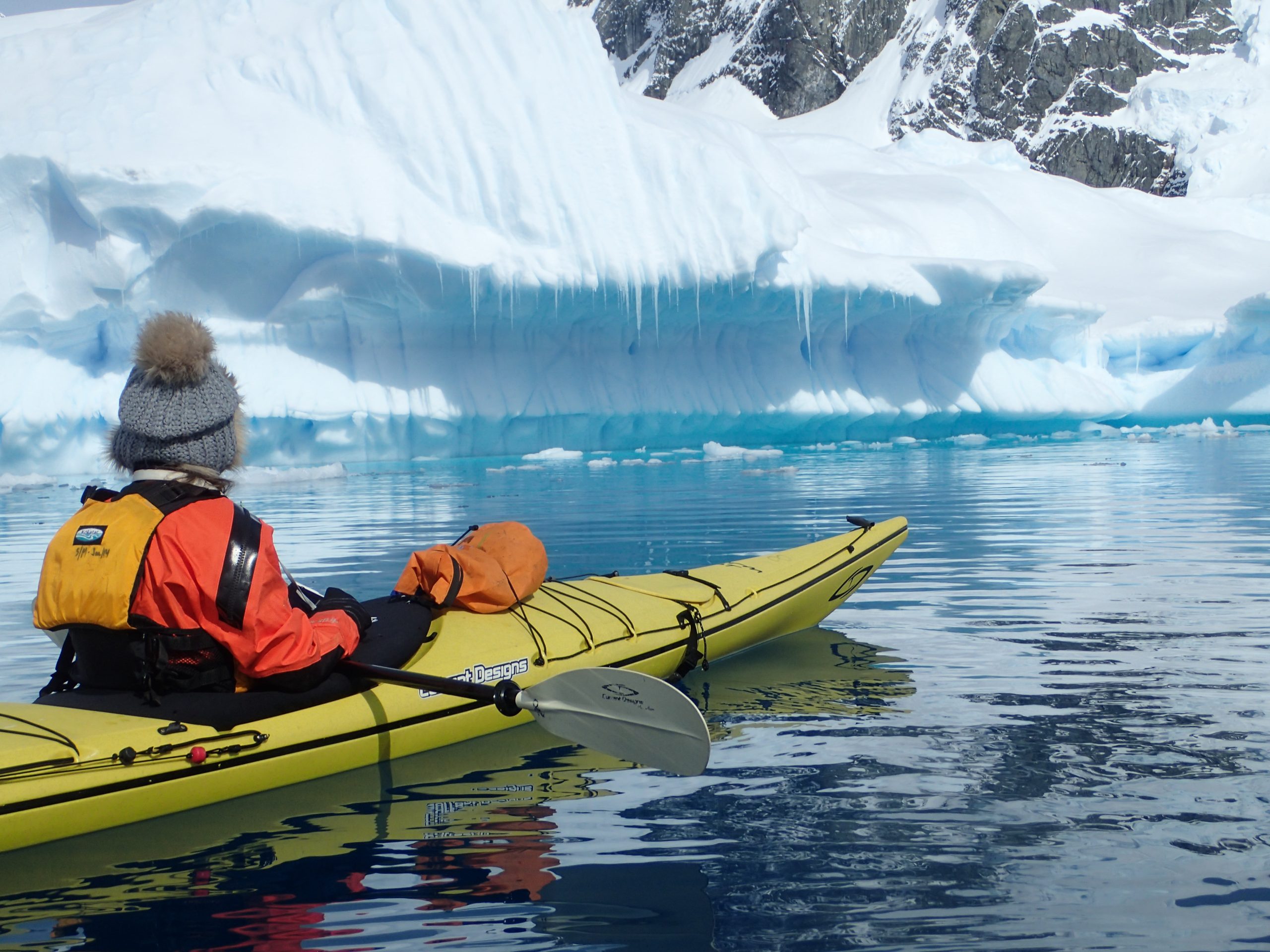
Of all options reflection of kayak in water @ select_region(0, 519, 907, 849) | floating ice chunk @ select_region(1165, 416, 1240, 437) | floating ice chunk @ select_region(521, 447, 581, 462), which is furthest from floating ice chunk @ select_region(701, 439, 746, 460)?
reflection of kayak in water @ select_region(0, 519, 907, 849)

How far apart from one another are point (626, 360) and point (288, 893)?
14097mm

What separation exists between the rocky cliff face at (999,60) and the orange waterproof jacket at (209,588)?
42347 mm

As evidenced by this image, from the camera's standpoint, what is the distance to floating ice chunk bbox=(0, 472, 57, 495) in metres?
11.8

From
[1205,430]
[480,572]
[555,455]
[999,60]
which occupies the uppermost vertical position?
[999,60]

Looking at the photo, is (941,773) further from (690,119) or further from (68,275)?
(690,119)

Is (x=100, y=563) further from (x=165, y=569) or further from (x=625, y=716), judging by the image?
(x=625, y=716)

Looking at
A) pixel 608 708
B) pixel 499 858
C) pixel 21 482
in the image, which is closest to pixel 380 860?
pixel 499 858

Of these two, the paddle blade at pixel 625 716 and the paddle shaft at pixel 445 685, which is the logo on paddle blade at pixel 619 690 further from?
the paddle shaft at pixel 445 685

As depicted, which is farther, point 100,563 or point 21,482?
point 21,482

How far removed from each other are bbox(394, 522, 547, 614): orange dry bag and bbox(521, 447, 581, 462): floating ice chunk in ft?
37.4

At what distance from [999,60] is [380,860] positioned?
50244 mm

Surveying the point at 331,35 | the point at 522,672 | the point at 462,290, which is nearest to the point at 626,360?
the point at 462,290

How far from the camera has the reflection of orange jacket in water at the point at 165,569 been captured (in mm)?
2338

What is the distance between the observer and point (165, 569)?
7.65 feet
